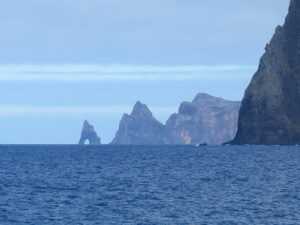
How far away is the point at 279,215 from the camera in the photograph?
62.4 meters

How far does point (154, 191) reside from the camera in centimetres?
8469

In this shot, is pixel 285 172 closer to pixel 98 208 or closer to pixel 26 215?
pixel 98 208

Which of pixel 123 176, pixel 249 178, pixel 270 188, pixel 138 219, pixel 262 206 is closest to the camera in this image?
pixel 138 219

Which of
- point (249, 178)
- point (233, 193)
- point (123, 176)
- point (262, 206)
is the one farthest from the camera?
point (123, 176)

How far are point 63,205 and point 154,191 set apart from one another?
16772 millimetres

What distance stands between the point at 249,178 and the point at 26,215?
46039 mm

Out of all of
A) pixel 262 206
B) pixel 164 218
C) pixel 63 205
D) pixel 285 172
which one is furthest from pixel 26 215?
pixel 285 172

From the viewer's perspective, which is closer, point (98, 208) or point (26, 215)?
point (26, 215)

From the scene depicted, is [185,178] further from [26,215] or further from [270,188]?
[26,215]

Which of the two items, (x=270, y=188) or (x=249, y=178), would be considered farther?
(x=249, y=178)

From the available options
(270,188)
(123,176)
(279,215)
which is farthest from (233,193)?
(123,176)

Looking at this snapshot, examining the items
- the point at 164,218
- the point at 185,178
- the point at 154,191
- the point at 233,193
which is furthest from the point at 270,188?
the point at 164,218

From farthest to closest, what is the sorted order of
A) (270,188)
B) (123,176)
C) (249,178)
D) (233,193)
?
(123,176) < (249,178) < (270,188) < (233,193)

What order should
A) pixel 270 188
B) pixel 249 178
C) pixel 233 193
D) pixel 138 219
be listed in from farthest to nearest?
pixel 249 178
pixel 270 188
pixel 233 193
pixel 138 219
